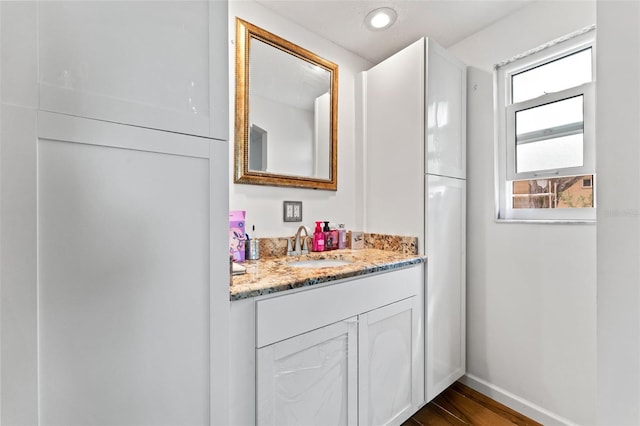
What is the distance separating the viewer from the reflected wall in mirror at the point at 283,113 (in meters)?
1.48

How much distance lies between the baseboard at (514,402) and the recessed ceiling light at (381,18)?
91.9 inches

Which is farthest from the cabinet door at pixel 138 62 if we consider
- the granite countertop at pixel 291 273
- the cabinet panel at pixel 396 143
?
the cabinet panel at pixel 396 143

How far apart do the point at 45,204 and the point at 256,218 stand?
1027mm

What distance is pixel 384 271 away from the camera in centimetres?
131

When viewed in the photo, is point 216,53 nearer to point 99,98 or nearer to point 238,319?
point 99,98

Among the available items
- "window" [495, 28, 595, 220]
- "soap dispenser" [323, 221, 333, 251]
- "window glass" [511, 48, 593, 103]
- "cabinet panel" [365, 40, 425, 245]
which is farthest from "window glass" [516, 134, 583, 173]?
"soap dispenser" [323, 221, 333, 251]

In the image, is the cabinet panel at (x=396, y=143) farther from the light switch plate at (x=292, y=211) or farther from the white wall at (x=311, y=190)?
the light switch plate at (x=292, y=211)

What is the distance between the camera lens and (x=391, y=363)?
1341mm

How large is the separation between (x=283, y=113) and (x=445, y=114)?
3.25 ft

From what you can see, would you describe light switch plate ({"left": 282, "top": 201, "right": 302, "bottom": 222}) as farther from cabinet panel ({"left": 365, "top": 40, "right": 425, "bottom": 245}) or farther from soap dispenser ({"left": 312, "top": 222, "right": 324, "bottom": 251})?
cabinet panel ({"left": 365, "top": 40, "right": 425, "bottom": 245})

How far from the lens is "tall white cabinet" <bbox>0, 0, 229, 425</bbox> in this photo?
531 millimetres

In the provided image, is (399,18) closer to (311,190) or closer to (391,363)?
(311,190)

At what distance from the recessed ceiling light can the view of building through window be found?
4.12 feet

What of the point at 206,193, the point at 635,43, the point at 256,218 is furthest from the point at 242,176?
the point at 635,43
